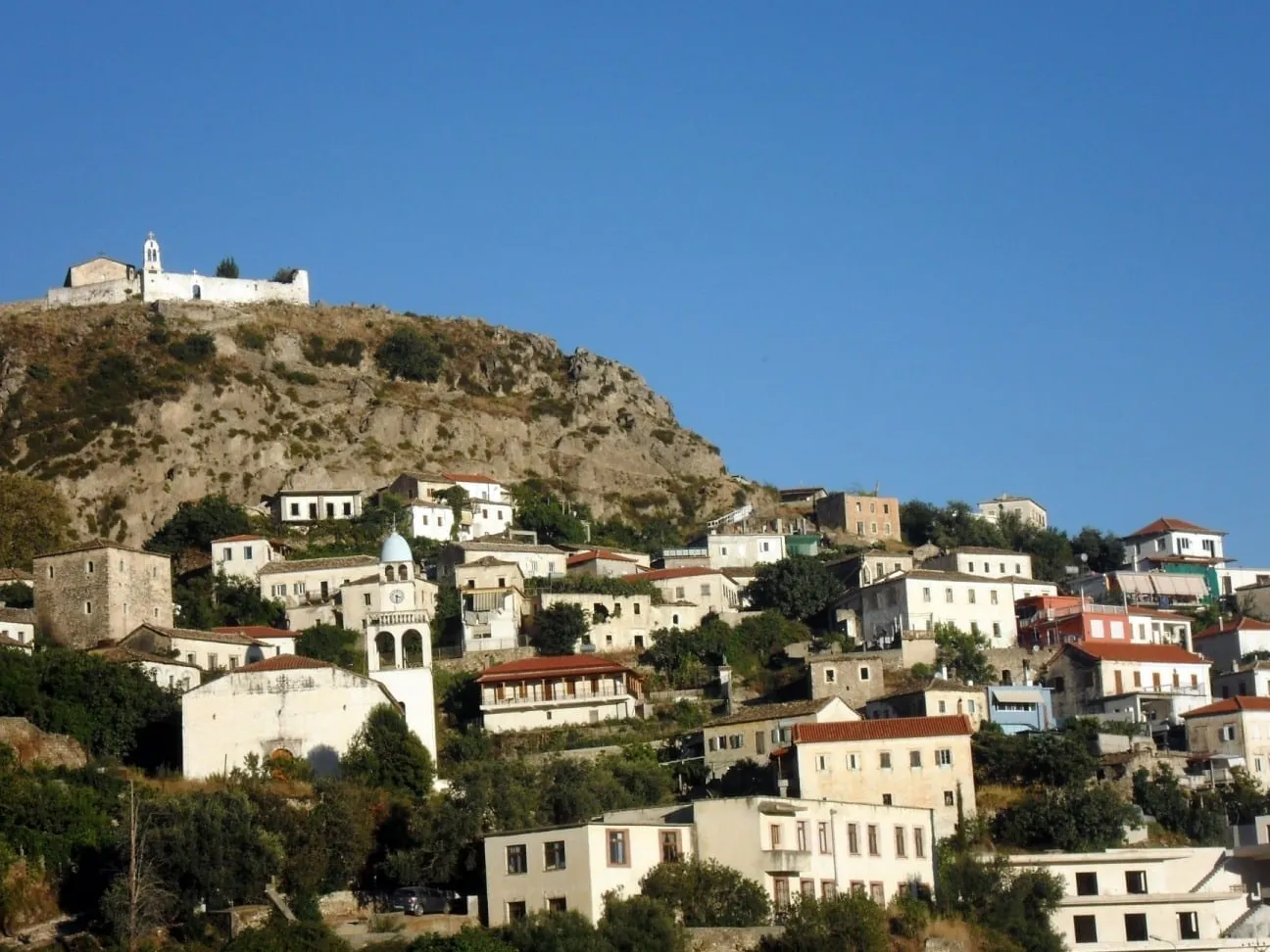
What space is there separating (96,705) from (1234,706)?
A: 39530 millimetres

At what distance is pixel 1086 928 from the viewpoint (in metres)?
61.8

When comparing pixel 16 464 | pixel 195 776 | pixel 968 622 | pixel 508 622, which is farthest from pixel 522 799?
pixel 16 464

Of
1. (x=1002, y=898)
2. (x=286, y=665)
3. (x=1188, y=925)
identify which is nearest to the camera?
(x=1002, y=898)

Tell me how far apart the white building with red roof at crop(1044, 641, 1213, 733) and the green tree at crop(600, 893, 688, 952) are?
32.3m

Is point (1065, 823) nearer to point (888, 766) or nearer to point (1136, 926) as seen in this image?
point (1136, 926)

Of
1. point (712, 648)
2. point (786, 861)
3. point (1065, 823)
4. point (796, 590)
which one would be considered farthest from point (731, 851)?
point (796, 590)

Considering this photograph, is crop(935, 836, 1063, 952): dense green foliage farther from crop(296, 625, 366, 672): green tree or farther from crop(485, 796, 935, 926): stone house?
crop(296, 625, 366, 672): green tree

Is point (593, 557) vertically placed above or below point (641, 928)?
above

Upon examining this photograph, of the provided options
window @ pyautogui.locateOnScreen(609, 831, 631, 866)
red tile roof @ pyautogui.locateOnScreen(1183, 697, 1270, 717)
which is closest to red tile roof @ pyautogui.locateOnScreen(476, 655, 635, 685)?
red tile roof @ pyautogui.locateOnScreen(1183, 697, 1270, 717)

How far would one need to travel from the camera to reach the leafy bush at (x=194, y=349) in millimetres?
127625

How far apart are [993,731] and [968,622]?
17531 millimetres

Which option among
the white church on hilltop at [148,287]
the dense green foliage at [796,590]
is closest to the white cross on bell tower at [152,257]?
the white church on hilltop at [148,287]

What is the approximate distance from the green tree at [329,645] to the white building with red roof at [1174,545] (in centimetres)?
4707

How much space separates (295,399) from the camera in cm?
12575
